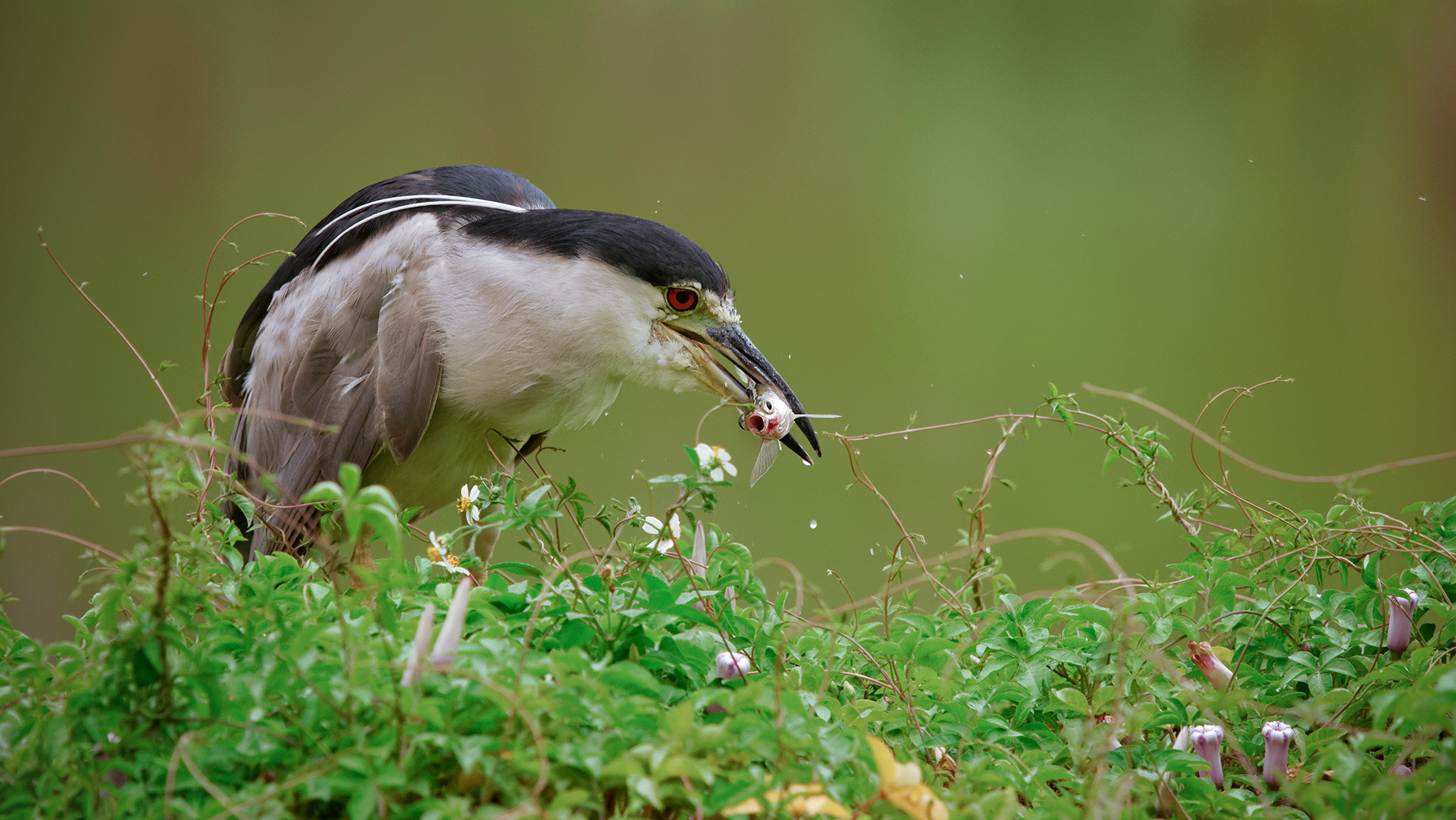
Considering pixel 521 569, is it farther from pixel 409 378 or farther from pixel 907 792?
pixel 409 378

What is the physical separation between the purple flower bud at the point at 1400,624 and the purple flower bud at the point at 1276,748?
0.17m

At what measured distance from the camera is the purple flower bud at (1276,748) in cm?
70

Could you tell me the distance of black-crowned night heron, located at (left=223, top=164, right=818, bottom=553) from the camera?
3.81 feet

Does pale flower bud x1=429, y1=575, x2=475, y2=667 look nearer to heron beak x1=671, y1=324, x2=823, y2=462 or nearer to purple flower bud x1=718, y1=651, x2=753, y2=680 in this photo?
purple flower bud x1=718, y1=651, x2=753, y2=680

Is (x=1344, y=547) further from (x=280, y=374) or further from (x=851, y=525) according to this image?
(x=851, y=525)

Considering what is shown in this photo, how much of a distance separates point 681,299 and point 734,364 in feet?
0.36

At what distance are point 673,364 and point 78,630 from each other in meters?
0.68

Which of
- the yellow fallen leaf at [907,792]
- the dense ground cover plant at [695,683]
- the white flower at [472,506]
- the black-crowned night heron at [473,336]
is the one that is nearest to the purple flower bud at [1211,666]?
the dense ground cover plant at [695,683]

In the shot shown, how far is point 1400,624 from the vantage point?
31.8 inches

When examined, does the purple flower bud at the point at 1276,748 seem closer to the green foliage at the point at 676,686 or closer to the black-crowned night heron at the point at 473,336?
the green foliage at the point at 676,686

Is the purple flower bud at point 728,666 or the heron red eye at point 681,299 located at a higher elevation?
the heron red eye at point 681,299

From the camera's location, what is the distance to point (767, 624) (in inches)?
31.1

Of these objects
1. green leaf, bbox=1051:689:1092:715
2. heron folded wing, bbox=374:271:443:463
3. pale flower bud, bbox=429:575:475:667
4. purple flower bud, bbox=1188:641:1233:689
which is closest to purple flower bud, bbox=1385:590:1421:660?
purple flower bud, bbox=1188:641:1233:689

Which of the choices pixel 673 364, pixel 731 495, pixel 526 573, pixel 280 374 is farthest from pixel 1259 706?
pixel 731 495
